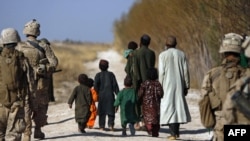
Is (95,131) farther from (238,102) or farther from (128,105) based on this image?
(238,102)

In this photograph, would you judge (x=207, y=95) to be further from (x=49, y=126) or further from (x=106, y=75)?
(x=49, y=126)

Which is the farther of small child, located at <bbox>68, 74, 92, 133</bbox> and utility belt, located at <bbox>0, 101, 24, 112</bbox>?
small child, located at <bbox>68, 74, 92, 133</bbox>

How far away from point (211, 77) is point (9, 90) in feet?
12.0

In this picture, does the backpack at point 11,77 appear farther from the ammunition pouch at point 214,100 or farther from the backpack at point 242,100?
the backpack at point 242,100

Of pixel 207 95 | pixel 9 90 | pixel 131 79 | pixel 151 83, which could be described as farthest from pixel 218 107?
pixel 131 79

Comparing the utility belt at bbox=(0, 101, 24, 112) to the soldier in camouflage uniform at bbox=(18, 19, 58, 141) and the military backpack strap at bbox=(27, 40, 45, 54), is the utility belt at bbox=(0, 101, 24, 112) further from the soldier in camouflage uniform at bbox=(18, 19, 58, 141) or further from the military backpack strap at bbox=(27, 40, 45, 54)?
the military backpack strap at bbox=(27, 40, 45, 54)

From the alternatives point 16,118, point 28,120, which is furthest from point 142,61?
point 16,118

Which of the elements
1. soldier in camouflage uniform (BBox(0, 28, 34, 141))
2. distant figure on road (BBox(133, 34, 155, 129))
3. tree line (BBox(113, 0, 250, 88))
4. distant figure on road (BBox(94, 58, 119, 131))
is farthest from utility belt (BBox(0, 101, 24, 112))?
tree line (BBox(113, 0, 250, 88))

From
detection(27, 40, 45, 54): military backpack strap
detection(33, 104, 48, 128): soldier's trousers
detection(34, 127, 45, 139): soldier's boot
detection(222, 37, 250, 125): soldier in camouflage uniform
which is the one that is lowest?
detection(34, 127, 45, 139): soldier's boot

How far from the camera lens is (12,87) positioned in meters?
10.1

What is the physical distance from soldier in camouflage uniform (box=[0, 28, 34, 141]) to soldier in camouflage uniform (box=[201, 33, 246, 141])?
3.52 meters

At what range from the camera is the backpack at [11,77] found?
10094 millimetres

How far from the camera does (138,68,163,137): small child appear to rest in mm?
12195

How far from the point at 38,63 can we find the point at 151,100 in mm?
1944
